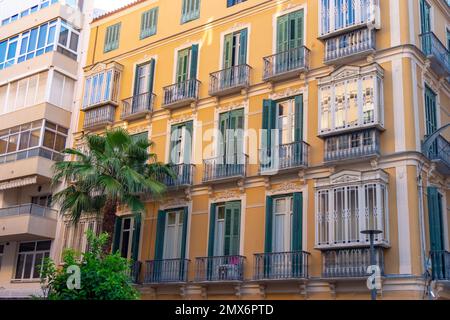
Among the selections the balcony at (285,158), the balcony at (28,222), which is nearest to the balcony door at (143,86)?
the balcony at (28,222)

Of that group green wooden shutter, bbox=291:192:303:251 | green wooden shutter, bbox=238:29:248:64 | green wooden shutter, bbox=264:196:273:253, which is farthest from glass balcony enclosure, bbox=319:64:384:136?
green wooden shutter, bbox=238:29:248:64

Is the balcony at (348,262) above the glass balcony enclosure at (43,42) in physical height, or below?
below

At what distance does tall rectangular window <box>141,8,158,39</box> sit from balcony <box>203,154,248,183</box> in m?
8.10

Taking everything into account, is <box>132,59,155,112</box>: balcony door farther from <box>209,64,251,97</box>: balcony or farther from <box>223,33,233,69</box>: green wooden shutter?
<box>223,33,233,69</box>: green wooden shutter

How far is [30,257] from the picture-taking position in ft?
95.9

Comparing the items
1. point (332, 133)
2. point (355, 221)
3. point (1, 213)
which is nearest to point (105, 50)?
point (1, 213)

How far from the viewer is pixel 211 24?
25859 millimetres

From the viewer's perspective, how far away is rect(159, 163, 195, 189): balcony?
939 inches

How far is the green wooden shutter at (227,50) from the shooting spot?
81.1 ft

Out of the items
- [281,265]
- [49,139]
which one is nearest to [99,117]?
[49,139]

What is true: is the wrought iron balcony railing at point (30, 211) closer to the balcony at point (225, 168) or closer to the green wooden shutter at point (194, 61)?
the balcony at point (225, 168)

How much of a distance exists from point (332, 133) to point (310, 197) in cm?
231

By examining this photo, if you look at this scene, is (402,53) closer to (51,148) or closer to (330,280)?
(330,280)

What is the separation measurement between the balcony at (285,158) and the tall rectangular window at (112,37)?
11707 millimetres
